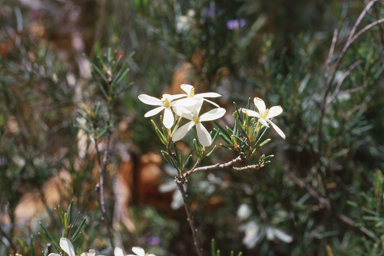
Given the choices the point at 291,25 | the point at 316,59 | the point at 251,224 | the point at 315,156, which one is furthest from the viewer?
the point at 291,25

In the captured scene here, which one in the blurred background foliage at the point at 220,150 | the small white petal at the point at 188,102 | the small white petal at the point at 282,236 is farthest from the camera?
the small white petal at the point at 282,236

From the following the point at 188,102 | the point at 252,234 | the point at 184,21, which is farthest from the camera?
the point at 252,234

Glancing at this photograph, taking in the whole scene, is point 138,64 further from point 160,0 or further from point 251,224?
point 251,224

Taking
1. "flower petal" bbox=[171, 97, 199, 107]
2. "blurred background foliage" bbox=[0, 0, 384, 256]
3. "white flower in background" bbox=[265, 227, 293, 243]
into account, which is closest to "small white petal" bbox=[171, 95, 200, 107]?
"flower petal" bbox=[171, 97, 199, 107]

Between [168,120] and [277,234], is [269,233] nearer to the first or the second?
[277,234]

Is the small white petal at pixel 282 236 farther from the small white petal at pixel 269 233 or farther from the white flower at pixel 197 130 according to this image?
the white flower at pixel 197 130

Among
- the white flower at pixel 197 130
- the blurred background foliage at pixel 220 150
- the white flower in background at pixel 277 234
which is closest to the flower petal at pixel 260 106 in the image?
the white flower at pixel 197 130

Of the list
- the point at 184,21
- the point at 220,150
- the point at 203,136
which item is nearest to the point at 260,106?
the point at 203,136

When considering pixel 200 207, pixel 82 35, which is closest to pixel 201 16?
pixel 200 207
